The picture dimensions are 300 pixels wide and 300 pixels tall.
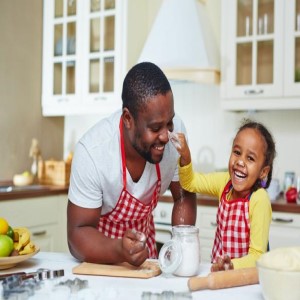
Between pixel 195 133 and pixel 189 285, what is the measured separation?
232 cm

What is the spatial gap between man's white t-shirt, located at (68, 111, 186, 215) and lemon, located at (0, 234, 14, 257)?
0.66 feet

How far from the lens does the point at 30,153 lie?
139 inches

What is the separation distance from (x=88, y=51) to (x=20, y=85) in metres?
0.58

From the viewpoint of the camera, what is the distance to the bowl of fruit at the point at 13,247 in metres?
1.27

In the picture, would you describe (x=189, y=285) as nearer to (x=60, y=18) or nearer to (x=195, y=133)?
(x=195, y=133)

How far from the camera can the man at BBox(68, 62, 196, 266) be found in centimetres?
128

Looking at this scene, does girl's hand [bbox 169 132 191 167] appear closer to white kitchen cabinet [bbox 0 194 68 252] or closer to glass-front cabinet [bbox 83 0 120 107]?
white kitchen cabinet [bbox 0 194 68 252]

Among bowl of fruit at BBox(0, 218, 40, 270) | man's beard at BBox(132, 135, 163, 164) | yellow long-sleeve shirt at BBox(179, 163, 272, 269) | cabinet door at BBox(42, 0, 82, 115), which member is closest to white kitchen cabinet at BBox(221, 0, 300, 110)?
cabinet door at BBox(42, 0, 82, 115)

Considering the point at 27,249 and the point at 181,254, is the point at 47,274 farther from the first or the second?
the point at 181,254

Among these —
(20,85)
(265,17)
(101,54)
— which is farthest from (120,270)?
(20,85)

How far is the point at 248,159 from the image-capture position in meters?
1.50

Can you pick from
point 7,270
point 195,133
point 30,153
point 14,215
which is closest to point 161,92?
point 7,270

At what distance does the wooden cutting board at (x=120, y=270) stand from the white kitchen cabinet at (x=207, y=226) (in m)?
1.48

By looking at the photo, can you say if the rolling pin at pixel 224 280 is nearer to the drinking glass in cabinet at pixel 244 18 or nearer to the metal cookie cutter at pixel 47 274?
the metal cookie cutter at pixel 47 274
